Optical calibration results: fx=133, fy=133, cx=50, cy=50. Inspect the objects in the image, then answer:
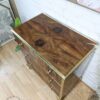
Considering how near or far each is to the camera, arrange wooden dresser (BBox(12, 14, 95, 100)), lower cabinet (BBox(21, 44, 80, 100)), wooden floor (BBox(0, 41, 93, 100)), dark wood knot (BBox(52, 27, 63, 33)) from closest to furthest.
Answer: wooden dresser (BBox(12, 14, 95, 100))
lower cabinet (BBox(21, 44, 80, 100))
dark wood knot (BBox(52, 27, 63, 33))
wooden floor (BBox(0, 41, 93, 100))

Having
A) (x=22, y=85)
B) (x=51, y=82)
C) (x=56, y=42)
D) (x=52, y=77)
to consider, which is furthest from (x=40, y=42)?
(x=22, y=85)

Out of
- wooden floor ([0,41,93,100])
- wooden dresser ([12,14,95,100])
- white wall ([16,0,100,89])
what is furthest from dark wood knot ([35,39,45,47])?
wooden floor ([0,41,93,100])

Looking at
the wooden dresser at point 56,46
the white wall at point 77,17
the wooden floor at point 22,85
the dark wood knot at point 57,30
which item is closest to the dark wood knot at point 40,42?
the wooden dresser at point 56,46

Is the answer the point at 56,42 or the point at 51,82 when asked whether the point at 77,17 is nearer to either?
the point at 56,42

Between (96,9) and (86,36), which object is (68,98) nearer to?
(86,36)

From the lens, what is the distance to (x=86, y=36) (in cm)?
106

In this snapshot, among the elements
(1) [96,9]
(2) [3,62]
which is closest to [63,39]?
(1) [96,9]

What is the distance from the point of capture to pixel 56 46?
3.35 feet

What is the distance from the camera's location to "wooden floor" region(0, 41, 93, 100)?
1414 millimetres

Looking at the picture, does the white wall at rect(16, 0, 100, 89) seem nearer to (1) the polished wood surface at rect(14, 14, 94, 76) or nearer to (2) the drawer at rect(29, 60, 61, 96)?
(1) the polished wood surface at rect(14, 14, 94, 76)

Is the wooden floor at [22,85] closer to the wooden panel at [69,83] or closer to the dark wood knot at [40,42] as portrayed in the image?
the wooden panel at [69,83]

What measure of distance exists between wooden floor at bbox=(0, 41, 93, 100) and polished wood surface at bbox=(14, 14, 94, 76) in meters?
0.64

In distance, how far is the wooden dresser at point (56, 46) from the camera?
2.99 ft

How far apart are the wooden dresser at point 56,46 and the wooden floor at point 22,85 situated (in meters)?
→ 0.42
